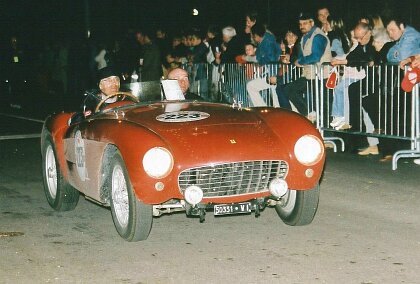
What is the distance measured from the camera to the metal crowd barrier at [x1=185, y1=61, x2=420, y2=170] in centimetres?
1058

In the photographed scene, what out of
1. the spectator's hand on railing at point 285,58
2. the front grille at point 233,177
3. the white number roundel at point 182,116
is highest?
the spectator's hand on railing at point 285,58

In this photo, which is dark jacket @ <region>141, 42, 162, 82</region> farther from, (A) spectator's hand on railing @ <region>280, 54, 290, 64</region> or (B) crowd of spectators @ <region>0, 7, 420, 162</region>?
(A) spectator's hand on railing @ <region>280, 54, 290, 64</region>

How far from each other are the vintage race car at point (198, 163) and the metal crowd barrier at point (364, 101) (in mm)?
2525

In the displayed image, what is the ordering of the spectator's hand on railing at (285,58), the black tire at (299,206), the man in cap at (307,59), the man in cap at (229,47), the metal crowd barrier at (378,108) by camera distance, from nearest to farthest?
the black tire at (299,206) → the metal crowd barrier at (378,108) → the man in cap at (307,59) → the spectator's hand on railing at (285,58) → the man in cap at (229,47)

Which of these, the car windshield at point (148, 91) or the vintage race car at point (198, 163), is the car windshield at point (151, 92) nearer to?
the car windshield at point (148, 91)

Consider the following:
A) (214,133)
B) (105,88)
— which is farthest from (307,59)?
(214,133)

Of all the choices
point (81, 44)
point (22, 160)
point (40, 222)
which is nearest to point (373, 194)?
point (40, 222)

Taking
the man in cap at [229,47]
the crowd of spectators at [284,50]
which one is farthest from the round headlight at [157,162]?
the man in cap at [229,47]

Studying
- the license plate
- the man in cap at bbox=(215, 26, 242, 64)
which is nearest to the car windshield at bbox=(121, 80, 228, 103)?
the license plate

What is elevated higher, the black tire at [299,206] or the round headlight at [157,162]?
the round headlight at [157,162]

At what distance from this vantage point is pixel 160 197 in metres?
6.31

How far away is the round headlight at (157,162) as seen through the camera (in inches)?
247

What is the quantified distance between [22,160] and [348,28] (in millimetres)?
8248

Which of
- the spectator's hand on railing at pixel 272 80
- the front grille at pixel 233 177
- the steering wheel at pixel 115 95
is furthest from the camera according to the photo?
the spectator's hand on railing at pixel 272 80
